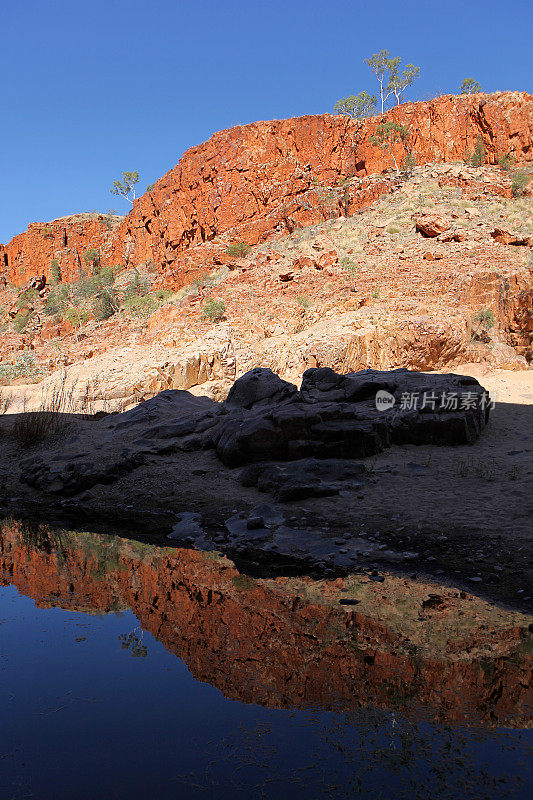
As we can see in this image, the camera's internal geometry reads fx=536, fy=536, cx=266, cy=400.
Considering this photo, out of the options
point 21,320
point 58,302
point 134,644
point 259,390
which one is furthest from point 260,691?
point 21,320

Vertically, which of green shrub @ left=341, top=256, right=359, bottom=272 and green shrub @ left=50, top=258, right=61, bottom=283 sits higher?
green shrub @ left=50, top=258, right=61, bottom=283

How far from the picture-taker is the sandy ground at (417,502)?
15.7 ft

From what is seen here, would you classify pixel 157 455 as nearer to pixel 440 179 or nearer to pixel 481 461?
pixel 481 461

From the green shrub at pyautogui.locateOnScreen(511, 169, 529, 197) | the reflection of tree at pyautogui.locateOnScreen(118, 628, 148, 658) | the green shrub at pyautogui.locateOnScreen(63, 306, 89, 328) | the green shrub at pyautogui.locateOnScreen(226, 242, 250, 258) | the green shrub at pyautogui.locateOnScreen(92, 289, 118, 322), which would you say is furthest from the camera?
the green shrub at pyautogui.locateOnScreen(92, 289, 118, 322)

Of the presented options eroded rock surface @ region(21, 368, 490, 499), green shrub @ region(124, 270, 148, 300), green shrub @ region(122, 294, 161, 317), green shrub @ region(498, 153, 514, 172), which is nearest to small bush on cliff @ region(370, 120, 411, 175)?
green shrub @ region(498, 153, 514, 172)

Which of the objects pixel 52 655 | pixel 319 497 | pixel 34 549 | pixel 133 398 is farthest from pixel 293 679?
pixel 133 398

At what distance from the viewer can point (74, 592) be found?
16.0ft

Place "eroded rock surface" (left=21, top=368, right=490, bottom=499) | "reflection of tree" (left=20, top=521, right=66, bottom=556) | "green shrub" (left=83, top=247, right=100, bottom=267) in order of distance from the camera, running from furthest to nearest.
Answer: "green shrub" (left=83, top=247, right=100, bottom=267) → "eroded rock surface" (left=21, top=368, right=490, bottom=499) → "reflection of tree" (left=20, top=521, right=66, bottom=556)

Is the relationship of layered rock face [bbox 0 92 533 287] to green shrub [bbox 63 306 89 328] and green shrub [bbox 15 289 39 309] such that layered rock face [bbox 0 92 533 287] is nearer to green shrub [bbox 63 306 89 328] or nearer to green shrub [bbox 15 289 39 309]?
green shrub [bbox 63 306 89 328]

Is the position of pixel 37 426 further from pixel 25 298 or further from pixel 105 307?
pixel 25 298

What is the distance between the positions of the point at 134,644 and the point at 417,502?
352 cm

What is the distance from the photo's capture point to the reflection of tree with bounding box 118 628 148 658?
3.72m

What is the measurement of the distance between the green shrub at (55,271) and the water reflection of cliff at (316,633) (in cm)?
4611

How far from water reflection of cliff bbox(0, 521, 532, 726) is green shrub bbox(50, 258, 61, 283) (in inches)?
1815
